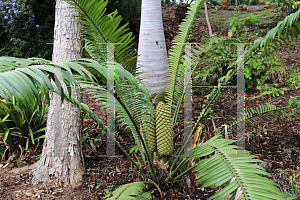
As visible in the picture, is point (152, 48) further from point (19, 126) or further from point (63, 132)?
point (19, 126)

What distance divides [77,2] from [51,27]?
3.68m

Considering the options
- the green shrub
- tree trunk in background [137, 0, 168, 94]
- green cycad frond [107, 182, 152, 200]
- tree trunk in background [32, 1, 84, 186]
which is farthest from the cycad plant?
the green shrub

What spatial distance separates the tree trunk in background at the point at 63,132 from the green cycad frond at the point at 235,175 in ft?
3.98

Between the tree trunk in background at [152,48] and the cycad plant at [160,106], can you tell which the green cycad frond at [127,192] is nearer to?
the cycad plant at [160,106]

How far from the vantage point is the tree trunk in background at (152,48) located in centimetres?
275

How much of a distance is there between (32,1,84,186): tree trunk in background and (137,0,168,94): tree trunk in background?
909mm

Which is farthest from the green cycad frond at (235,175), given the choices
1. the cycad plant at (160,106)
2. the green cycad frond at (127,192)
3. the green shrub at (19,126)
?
the green shrub at (19,126)

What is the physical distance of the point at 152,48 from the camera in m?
2.78

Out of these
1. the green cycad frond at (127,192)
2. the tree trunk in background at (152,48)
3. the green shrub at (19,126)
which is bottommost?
the green cycad frond at (127,192)

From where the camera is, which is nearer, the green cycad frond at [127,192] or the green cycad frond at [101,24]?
the green cycad frond at [127,192]

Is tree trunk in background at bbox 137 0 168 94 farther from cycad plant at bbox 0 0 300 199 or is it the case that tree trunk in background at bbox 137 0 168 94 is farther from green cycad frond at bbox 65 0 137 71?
green cycad frond at bbox 65 0 137 71

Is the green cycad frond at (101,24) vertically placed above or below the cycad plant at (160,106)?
above

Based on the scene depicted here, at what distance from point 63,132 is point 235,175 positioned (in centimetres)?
153

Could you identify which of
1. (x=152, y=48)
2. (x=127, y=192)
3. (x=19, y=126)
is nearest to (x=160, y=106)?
(x=127, y=192)
